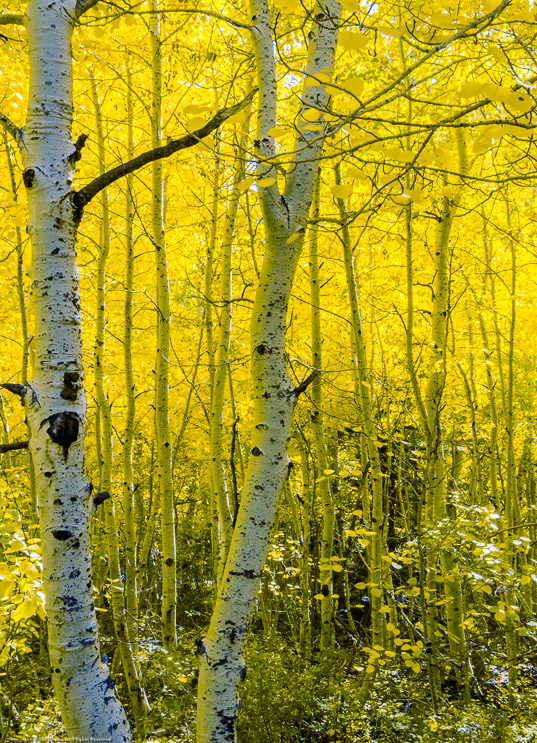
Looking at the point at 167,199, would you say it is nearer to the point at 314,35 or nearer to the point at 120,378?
the point at 120,378

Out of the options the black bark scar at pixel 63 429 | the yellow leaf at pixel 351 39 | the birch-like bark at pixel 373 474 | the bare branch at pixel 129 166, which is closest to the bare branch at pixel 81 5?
the bare branch at pixel 129 166

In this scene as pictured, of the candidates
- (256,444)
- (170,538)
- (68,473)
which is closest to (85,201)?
(68,473)

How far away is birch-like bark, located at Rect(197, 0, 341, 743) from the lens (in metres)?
1.54

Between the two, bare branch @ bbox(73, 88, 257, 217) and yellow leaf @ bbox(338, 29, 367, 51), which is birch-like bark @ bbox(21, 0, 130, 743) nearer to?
bare branch @ bbox(73, 88, 257, 217)

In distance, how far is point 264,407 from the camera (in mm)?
1705

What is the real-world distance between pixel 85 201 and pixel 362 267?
6731 mm

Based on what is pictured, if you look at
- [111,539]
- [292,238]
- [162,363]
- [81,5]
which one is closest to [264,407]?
[292,238]

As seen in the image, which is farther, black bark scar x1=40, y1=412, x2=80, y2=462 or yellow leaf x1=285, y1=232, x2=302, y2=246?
yellow leaf x1=285, y1=232, x2=302, y2=246

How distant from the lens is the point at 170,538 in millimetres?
4809

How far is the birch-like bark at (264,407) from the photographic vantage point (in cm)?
154

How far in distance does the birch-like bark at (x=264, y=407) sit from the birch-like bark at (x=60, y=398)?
30 centimetres

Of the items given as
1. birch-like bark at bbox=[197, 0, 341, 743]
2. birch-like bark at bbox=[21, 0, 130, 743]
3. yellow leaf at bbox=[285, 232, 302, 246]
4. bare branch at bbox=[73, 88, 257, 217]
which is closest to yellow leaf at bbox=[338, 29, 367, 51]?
birch-like bark at bbox=[197, 0, 341, 743]

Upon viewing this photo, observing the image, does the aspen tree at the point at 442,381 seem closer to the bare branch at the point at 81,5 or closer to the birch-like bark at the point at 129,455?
the birch-like bark at the point at 129,455

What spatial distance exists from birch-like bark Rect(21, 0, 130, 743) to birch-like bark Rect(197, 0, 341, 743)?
0.30 metres
